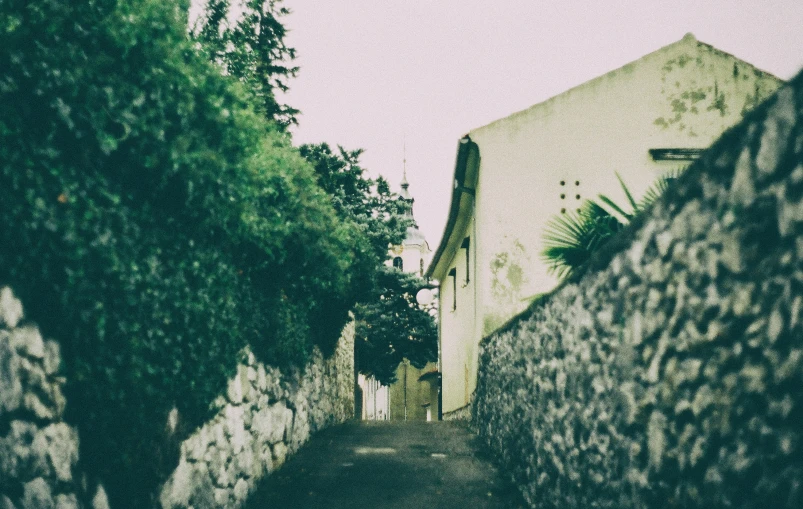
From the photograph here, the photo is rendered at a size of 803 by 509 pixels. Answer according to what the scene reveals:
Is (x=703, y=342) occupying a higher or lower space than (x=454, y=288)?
lower

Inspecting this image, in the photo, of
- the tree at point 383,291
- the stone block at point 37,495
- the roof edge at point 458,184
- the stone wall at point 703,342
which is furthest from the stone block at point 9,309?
the tree at point 383,291

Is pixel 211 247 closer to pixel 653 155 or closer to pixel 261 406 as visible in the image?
pixel 261 406

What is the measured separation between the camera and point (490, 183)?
11.4 meters

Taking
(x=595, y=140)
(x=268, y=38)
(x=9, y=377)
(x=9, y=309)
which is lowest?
(x=9, y=377)

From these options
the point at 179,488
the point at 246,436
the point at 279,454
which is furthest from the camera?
the point at 279,454

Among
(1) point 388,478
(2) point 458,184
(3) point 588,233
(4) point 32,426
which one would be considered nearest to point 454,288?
(2) point 458,184

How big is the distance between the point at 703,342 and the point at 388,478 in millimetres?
5274

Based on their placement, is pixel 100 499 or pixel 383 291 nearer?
pixel 100 499

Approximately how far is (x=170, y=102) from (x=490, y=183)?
8.47 meters

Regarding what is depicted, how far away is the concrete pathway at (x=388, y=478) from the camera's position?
5.96 meters

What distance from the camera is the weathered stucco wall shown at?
8.84 feet

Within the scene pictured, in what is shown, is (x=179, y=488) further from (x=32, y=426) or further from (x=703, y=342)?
(x=703, y=342)

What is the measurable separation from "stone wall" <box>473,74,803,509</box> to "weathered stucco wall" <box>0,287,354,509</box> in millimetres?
3102

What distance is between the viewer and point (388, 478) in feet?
23.0
